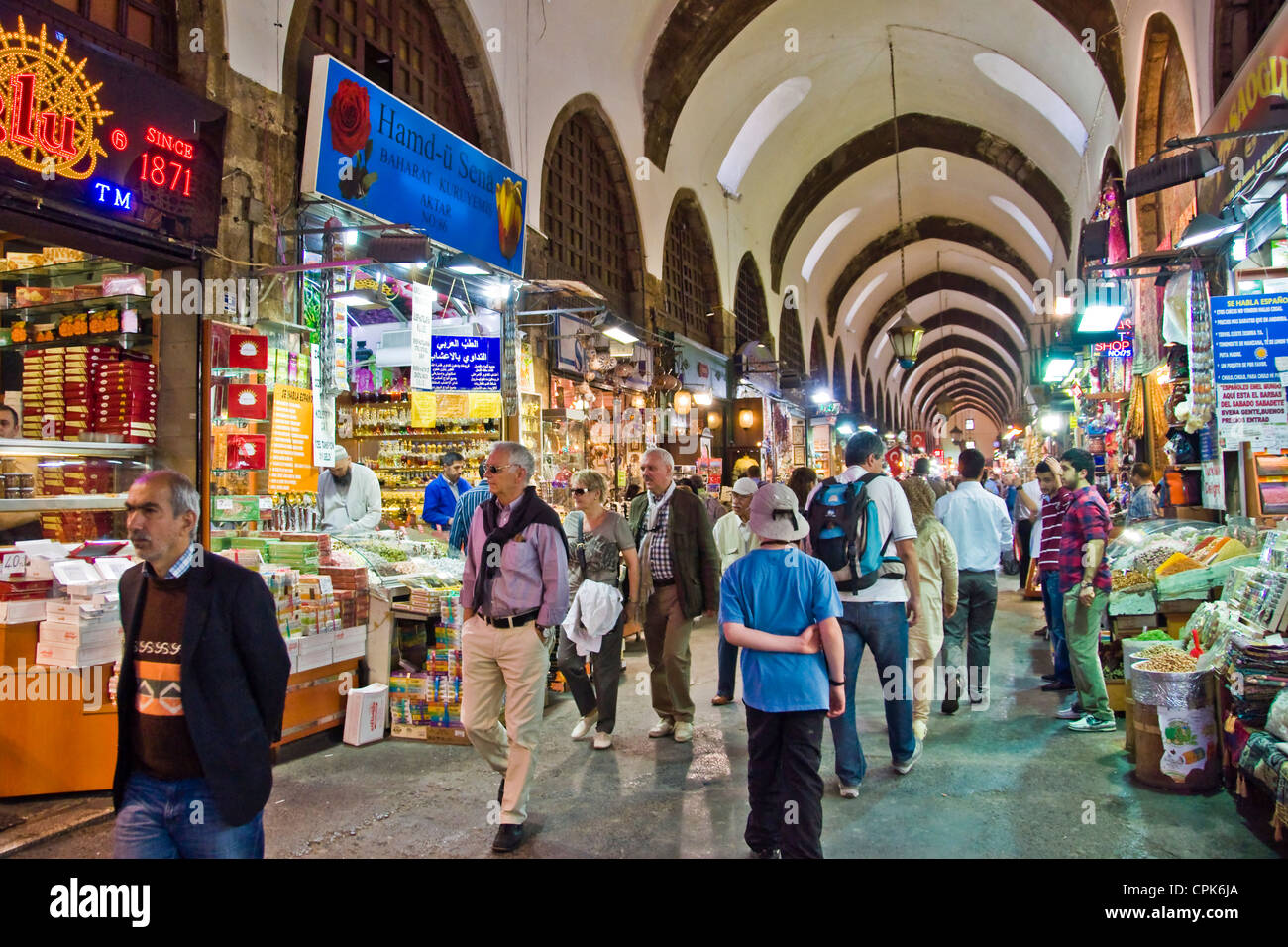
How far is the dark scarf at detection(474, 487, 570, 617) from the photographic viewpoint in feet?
13.5

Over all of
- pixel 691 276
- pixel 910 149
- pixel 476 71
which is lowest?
pixel 691 276

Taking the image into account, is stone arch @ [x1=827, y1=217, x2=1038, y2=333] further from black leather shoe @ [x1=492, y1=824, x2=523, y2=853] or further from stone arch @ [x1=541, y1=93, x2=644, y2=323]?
black leather shoe @ [x1=492, y1=824, x2=523, y2=853]

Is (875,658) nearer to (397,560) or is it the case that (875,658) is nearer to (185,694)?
(185,694)

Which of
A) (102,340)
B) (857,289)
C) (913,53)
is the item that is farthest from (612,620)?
(857,289)

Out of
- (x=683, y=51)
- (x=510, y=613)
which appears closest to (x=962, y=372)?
(x=683, y=51)

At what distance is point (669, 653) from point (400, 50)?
6913 mm

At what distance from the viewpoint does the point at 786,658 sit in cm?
324

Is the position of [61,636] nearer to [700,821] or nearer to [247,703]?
[247,703]

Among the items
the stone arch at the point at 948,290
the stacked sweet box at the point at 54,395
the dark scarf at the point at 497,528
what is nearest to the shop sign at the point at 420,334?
the stacked sweet box at the point at 54,395

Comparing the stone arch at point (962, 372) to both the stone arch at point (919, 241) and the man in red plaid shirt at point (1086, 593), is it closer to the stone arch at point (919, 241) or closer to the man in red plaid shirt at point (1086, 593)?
the stone arch at point (919, 241)

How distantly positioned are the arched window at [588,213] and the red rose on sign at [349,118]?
4064 mm

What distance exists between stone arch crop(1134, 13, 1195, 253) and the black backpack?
Answer: 642cm

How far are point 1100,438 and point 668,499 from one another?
10788 millimetres

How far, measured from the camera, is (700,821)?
13.5ft
